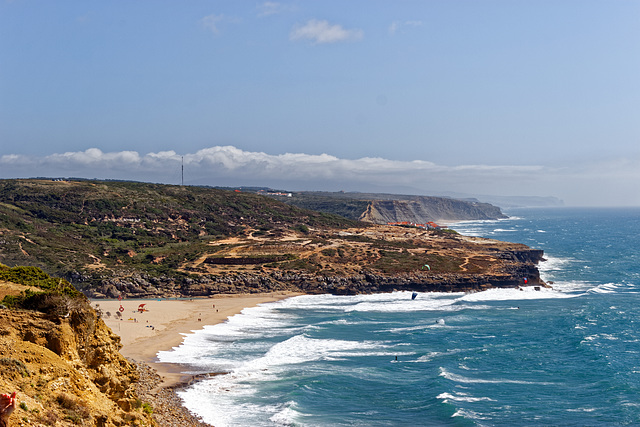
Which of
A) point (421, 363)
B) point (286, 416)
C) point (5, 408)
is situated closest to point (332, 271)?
point (421, 363)

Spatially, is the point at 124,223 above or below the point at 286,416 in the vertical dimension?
above

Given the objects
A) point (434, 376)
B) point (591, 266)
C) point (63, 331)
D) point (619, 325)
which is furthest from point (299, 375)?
point (591, 266)

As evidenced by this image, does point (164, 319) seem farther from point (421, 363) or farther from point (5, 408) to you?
point (5, 408)

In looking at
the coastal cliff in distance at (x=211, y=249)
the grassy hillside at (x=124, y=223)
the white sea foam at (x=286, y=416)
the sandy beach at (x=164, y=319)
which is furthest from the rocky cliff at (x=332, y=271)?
the white sea foam at (x=286, y=416)

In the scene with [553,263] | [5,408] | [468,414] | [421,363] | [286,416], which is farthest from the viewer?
[553,263]

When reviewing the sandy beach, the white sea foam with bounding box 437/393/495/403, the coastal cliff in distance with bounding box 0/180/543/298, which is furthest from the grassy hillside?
the white sea foam with bounding box 437/393/495/403

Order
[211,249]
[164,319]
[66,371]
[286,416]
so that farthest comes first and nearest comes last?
1. [211,249]
2. [164,319]
3. [286,416]
4. [66,371]

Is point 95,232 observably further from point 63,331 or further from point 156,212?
point 63,331

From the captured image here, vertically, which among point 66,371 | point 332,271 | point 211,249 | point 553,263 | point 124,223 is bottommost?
point 553,263
